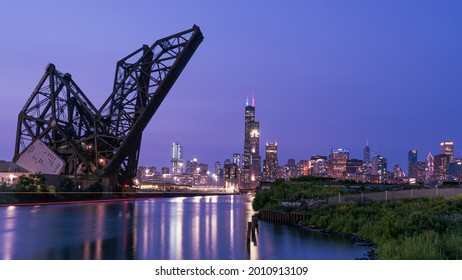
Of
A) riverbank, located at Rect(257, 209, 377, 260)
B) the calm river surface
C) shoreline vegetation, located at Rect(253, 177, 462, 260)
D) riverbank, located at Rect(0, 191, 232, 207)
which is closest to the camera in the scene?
shoreline vegetation, located at Rect(253, 177, 462, 260)

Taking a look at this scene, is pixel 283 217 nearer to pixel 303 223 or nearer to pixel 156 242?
pixel 303 223

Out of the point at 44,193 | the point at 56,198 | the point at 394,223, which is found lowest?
the point at 56,198

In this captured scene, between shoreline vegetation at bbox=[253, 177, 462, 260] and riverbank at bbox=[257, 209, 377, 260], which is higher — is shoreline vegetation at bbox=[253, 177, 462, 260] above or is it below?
above

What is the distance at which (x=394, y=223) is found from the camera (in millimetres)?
23375

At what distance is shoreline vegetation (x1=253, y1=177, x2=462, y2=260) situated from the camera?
57.4ft

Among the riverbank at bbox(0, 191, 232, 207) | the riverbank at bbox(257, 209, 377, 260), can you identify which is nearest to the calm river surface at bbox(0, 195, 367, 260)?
the riverbank at bbox(257, 209, 377, 260)

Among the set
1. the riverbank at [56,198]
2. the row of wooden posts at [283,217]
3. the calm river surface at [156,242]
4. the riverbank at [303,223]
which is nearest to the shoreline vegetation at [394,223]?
the riverbank at [303,223]

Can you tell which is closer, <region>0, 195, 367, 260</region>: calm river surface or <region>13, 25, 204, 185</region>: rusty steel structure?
<region>0, 195, 367, 260</region>: calm river surface

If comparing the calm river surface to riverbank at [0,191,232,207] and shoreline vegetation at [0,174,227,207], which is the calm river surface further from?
shoreline vegetation at [0,174,227,207]

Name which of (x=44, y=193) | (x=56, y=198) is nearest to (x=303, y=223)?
(x=44, y=193)

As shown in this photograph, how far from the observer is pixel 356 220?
30.9 meters

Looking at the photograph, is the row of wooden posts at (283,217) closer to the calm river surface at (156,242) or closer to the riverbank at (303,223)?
the riverbank at (303,223)

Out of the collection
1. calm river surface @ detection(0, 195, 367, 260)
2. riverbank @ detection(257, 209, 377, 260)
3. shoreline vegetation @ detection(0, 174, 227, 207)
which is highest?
shoreline vegetation @ detection(0, 174, 227, 207)
